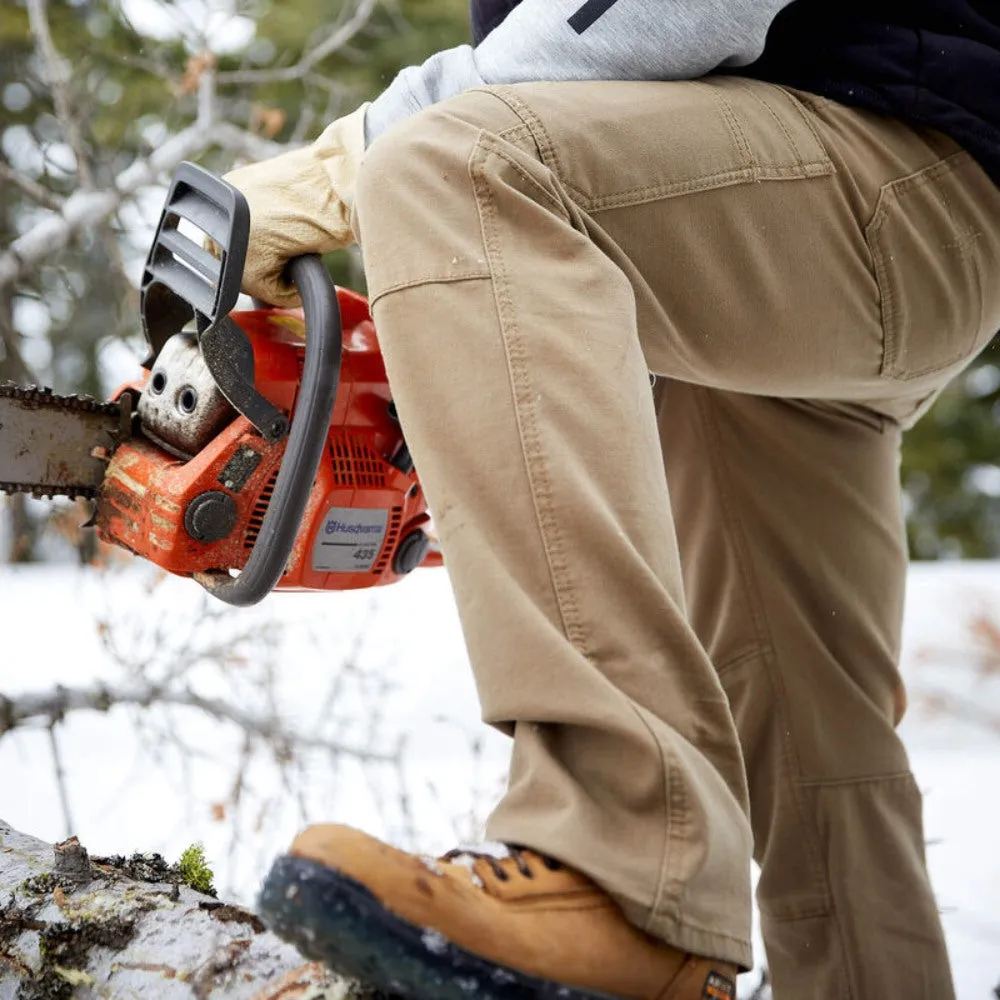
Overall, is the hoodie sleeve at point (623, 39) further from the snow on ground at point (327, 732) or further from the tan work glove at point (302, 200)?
the snow on ground at point (327, 732)

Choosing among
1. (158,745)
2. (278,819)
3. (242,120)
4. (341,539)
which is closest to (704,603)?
(341,539)

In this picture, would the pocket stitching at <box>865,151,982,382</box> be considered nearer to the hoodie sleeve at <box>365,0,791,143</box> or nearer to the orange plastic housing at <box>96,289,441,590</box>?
the hoodie sleeve at <box>365,0,791,143</box>

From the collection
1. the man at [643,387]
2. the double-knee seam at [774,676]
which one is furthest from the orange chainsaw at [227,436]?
the double-knee seam at [774,676]

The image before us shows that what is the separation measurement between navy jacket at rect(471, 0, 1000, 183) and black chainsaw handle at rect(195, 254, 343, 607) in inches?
23.0

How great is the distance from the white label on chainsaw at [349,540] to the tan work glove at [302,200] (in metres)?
0.40

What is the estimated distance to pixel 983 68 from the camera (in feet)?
4.40

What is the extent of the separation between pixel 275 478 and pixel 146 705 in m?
1.41

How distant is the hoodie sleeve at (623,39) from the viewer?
1222mm

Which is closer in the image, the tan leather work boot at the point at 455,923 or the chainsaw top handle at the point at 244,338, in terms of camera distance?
the tan leather work boot at the point at 455,923

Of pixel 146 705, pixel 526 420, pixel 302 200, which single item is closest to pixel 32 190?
pixel 146 705

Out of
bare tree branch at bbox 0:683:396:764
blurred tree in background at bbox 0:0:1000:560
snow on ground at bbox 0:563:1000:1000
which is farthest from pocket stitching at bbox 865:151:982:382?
blurred tree in background at bbox 0:0:1000:560

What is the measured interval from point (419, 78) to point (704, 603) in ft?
3.24

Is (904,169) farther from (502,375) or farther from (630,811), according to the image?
(630,811)

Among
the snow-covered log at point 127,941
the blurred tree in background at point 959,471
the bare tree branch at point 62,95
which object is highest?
the bare tree branch at point 62,95
